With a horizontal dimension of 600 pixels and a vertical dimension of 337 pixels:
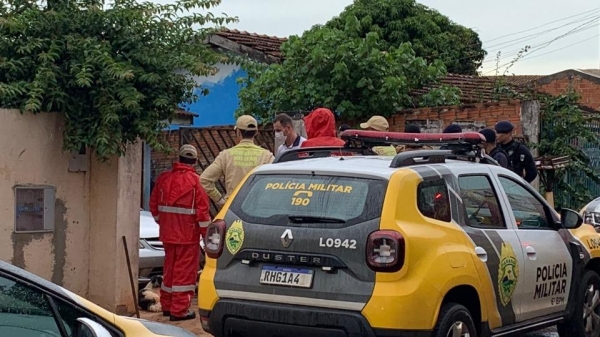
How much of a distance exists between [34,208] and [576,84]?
81.2 ft

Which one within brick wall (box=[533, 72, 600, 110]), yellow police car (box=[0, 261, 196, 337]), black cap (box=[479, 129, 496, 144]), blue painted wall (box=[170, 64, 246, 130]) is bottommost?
yellow police car (box=[0, 261, 196, 337])

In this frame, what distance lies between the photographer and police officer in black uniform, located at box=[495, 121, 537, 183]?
35.8 ft

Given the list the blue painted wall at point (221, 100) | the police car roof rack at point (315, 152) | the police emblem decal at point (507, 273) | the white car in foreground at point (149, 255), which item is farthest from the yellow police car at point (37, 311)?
the blue painted wall at point (221, 100)

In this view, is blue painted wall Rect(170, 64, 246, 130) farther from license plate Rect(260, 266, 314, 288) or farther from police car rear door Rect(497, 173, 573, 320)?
license plate Rect(260, 266, 314, 288)

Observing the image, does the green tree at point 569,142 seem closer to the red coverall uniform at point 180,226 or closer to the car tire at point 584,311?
the car tire at point 584,311

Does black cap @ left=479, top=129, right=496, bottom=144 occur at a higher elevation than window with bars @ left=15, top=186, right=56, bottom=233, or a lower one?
higher

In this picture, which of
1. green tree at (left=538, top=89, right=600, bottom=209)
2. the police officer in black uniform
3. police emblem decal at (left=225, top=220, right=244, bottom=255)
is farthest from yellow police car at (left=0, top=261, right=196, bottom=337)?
green tree at (left=538, top=89, right=600, bottom=209)

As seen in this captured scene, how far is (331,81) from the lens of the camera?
47.0 feet

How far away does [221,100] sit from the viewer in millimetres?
19594

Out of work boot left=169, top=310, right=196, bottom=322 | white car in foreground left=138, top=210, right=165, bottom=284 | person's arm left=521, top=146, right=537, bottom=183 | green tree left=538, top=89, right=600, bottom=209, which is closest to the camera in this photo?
work boot left=169, top=310, right=196, bottom=322

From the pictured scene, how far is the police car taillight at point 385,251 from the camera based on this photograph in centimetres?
593

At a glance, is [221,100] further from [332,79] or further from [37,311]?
[37,311]

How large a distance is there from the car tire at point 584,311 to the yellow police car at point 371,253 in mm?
741

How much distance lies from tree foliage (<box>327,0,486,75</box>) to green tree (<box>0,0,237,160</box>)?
1653 cm
